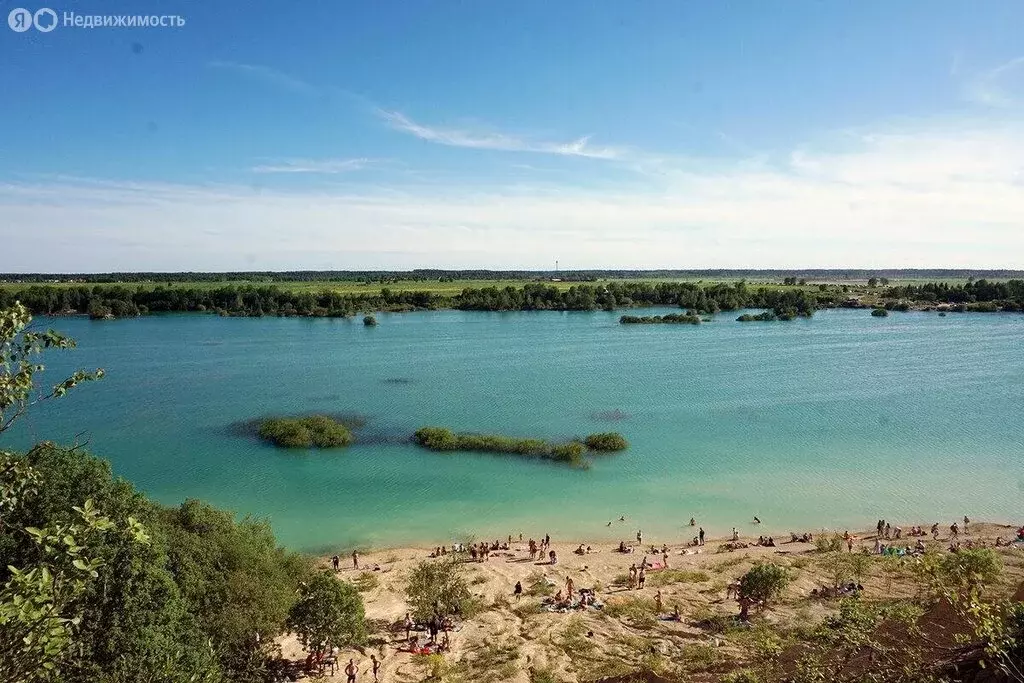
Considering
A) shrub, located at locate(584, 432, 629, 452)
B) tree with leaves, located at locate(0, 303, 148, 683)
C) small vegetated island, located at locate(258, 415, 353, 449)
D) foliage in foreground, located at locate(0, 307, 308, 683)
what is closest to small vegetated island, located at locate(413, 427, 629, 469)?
shrub, located at locate(584, 432, 629, 452)

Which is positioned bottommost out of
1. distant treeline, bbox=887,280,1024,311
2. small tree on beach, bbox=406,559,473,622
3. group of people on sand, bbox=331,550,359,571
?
group of people on sand, bbox=331,550,359,571

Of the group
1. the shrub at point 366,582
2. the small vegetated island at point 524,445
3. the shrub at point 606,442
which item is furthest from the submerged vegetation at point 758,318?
the shrub at point 366,582

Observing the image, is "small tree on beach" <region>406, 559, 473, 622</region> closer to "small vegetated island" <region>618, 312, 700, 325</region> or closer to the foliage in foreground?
the foliage in foreground

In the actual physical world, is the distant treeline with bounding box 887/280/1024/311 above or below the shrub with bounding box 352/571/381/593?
above

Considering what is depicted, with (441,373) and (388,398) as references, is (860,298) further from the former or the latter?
(388,398)

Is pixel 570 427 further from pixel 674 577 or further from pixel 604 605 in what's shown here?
pixel 604 605

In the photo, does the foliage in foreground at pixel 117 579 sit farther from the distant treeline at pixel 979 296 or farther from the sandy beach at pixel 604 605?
the distant treeline at pixel 979 296

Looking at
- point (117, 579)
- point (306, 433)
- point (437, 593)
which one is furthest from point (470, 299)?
Result: point (117, 579)
